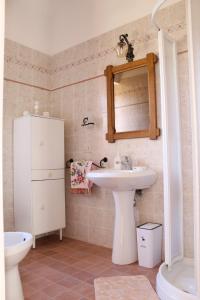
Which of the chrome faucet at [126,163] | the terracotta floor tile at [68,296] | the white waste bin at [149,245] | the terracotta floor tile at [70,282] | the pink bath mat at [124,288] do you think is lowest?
the terracotta floor tile at [70,282]

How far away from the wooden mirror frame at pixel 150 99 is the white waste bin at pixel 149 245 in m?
0.83

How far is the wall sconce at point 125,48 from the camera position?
2570mm

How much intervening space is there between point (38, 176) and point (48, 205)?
35 centimetres

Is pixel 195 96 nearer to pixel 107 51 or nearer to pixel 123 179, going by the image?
pixel 123 179

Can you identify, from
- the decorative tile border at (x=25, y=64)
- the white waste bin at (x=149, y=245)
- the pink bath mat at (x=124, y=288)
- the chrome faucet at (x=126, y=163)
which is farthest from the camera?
the decorative tile border at (x=25, y=64)

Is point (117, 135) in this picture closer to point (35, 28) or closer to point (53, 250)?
point (53, 250)

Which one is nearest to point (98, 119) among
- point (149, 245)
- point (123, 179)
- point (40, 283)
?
point (123, 179)

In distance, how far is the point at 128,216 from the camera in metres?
2.33

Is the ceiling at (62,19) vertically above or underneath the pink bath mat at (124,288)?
above

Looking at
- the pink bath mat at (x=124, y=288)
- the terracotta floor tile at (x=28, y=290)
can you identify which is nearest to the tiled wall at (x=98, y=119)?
the pink bath mat at (x=124, y=288)

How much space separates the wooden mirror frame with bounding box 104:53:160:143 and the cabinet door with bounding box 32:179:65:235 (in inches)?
33.2

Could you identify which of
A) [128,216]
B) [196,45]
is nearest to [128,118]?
[128,216]

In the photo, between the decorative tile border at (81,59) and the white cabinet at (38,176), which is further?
the white cabinet at (38,176)

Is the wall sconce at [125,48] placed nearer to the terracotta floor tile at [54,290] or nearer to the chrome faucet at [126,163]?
the chrome faucet at [126,163]
